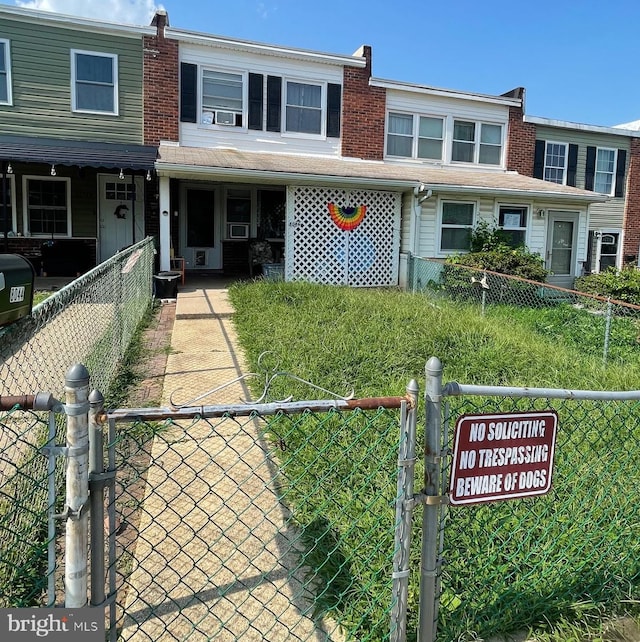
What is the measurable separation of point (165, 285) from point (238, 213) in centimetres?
542

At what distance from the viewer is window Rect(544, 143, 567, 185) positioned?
17.5m

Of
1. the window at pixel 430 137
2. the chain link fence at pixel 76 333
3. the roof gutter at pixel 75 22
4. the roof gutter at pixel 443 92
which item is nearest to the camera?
the chain link fence at pixel 76 333

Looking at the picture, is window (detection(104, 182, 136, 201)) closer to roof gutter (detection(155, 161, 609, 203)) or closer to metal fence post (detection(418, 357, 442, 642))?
roof gutter (detection(155, 161, 609, 203))

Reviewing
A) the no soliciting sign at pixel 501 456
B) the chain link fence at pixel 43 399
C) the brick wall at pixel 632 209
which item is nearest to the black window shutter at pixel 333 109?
the chain link fence at pixel 43 399

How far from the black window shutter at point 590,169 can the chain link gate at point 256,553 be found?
18191mm

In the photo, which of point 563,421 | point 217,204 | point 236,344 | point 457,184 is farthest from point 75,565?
point 217,204

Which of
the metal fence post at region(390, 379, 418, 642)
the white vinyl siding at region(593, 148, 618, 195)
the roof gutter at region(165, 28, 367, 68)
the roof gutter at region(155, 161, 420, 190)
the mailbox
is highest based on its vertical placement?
the roof gutter at region(165, 28, 367, 68)

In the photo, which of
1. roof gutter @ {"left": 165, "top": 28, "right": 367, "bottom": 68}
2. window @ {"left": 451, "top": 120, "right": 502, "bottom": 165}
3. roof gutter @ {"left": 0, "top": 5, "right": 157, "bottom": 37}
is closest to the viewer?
roof gutter @ {"left": 0, "top": 5, "right": 157, "bottom": 37}

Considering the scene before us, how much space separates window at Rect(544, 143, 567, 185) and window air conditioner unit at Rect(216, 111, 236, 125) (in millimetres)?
10254

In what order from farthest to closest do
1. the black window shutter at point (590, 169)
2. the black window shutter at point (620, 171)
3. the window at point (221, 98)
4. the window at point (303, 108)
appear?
the black window shutter at point (620, 171), the black window shutter at point (590, 169), the window at point (303, 108), the window at point (221, 98)

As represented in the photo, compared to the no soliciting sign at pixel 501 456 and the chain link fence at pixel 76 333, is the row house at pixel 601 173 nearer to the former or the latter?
the chain link fence at pixel 76 333

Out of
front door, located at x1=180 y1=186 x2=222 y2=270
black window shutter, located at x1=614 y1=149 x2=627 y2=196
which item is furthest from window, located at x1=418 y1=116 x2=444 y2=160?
black window shutter, located at x1=614 y1=149 x2=627 y2=196

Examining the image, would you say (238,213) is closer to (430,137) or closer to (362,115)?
(362,115)

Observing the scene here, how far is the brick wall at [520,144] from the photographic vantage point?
1648 centimetres
